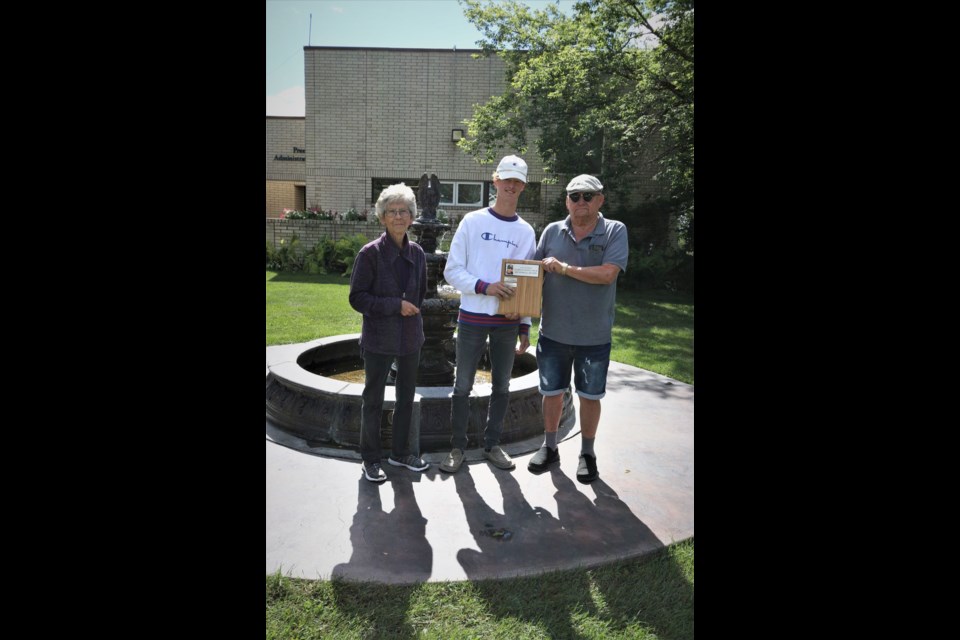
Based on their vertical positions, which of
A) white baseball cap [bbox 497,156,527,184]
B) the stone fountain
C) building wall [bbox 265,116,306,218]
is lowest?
the stone fountain

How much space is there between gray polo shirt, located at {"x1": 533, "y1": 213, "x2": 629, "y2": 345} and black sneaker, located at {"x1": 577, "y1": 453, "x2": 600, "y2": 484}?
0.84 metres

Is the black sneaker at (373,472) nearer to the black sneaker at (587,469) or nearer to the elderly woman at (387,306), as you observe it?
the elderly woman at (387,306)

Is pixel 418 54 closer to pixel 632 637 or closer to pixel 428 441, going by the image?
pixel 428 441

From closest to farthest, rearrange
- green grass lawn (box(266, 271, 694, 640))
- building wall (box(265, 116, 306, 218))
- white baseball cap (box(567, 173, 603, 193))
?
green grass lawn (box(266, 271, 694, 640))
white baseball cap (box(567, 173, 603, 193))
building wall (box(265, 116, 306, 218))

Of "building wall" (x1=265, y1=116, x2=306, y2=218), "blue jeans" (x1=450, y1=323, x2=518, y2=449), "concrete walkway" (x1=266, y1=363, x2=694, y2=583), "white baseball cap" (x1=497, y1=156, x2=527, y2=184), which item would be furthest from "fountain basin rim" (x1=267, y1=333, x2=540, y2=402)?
"building wall" (x1=265, y1=116, x2=306, y2=218)

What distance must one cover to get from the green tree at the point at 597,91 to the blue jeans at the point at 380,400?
931 centimetres

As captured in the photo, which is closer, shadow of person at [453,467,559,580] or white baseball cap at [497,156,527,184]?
shadow of person at [453,467,559,580]

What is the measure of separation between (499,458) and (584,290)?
1.31 meters

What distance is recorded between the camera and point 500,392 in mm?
4168

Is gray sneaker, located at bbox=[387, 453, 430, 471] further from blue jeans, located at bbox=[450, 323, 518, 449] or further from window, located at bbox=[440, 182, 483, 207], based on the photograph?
window, located at bbox=[440, 182, 483, 207]

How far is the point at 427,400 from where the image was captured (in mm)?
4539

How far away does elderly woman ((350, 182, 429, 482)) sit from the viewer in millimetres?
3648

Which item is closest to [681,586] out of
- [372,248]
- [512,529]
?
[512,529]
